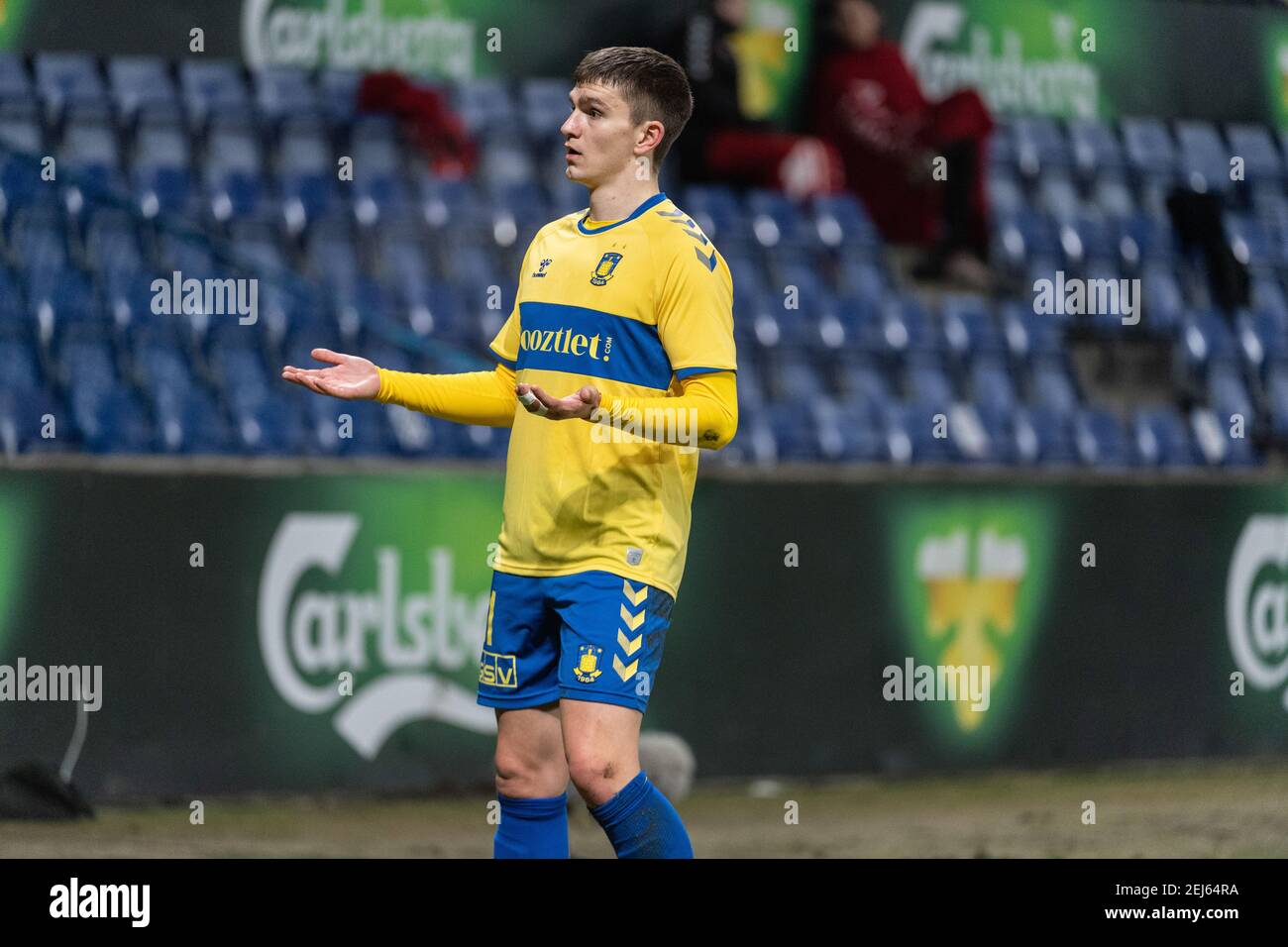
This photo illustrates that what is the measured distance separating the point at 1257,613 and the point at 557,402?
5.96 metres

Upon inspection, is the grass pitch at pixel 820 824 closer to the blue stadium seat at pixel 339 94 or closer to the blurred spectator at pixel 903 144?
the blurred spectator at pixel 903 144

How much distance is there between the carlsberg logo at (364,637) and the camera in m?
7.61

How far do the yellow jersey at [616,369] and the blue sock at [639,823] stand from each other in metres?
0.48

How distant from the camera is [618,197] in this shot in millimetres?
4695

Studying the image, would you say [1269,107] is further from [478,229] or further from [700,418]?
[700,418]

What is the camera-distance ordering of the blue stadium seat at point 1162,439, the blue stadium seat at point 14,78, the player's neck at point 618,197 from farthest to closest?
the blue stadium seat at point 1162,439 → the blue stadium seat at point 14,78 → the player's neck at point 618,197

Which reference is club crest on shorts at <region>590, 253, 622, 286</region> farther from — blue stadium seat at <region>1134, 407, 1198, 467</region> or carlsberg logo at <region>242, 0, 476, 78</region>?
blue stadium seat at <region>1134, 407, 1198, 467</region>

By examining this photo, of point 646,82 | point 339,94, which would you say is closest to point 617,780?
point 646,82

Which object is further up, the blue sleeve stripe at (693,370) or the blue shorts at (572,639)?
the blue sleeve stripe at (693,370)

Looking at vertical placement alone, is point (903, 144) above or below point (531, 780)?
above

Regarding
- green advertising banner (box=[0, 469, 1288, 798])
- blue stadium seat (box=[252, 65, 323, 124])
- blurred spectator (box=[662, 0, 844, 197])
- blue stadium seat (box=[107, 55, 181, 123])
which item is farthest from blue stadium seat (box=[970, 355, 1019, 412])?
blue stadium seat (box=[107, 55, 181, 123])

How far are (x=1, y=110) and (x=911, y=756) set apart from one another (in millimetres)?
4716

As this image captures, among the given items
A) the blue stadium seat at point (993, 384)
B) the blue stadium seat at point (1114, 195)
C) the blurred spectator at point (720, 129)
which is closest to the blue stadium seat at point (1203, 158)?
the blue stadium seat at point (1114, 195)

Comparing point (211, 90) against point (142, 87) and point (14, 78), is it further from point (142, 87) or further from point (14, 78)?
point (14, 78)
